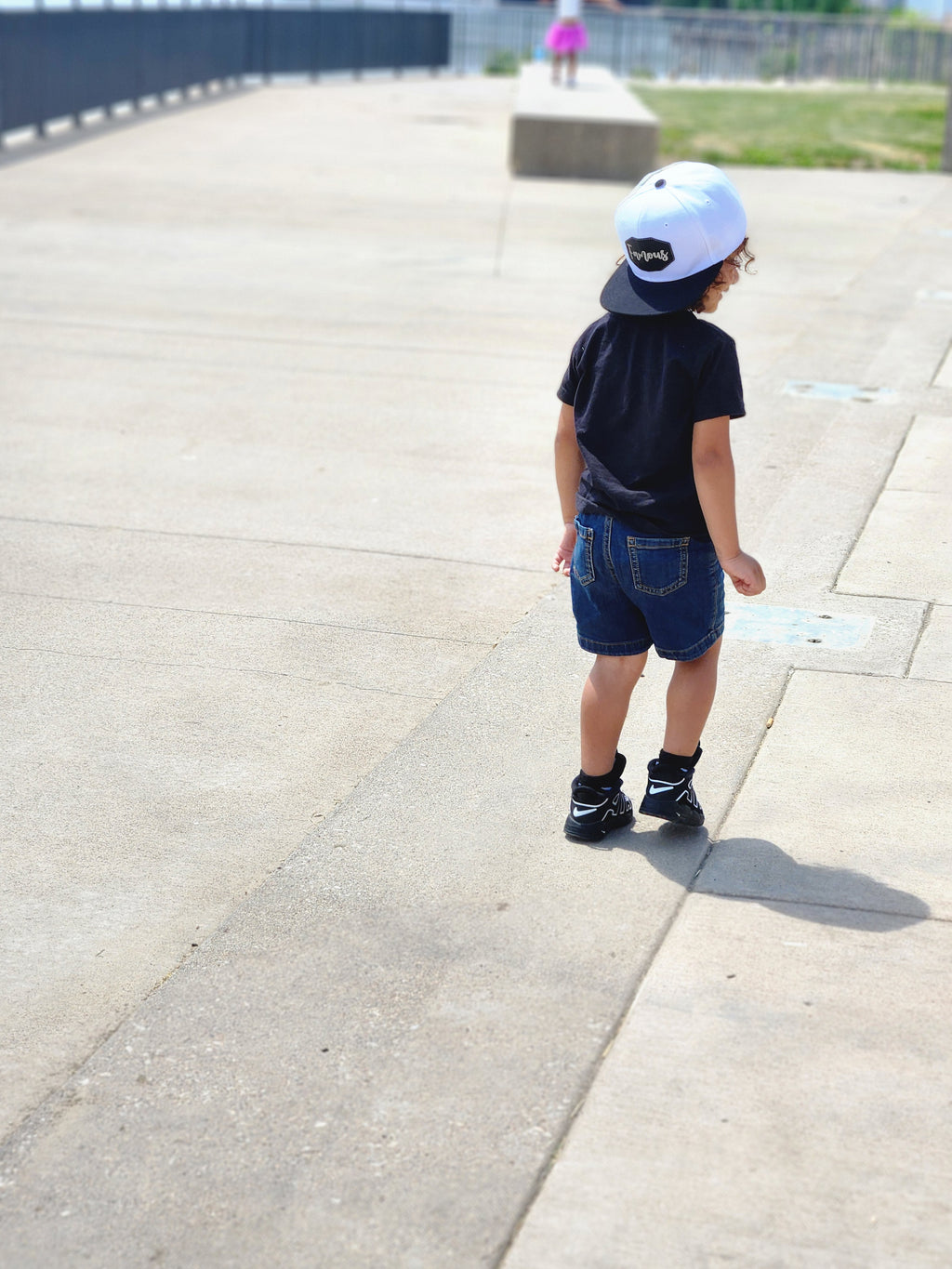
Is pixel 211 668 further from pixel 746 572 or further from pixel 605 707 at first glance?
pixel 746 572

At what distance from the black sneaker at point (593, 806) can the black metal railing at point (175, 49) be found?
17492 mm

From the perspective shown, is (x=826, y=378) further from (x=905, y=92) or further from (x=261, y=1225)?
(x=905, y=92)

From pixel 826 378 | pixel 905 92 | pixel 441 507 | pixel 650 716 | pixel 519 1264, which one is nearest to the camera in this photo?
pixel 519 1264

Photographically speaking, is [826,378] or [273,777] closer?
[273,777]

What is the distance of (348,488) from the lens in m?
6.71

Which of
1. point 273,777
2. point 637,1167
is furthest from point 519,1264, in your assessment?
point 273,777

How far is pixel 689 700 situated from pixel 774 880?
18.4 inches

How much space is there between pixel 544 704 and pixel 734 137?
18138mm

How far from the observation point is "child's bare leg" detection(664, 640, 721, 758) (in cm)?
371

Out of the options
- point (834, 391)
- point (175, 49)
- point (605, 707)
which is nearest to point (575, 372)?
point (605, 707)

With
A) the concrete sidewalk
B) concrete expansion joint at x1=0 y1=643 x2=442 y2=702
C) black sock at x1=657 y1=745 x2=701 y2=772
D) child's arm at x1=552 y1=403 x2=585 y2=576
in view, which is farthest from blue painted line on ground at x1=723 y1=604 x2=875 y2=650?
child's arm at x1=552 y1=403 x2=585 y2=576

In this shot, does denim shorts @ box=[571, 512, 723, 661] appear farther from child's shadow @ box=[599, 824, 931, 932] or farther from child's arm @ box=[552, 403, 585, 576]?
child's shadow @ box=[599, 824, 931, 932]

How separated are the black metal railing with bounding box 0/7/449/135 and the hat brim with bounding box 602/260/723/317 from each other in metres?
17.5

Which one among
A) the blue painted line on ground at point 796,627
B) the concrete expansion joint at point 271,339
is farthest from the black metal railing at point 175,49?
the blue painted line on ground at point 796,627
